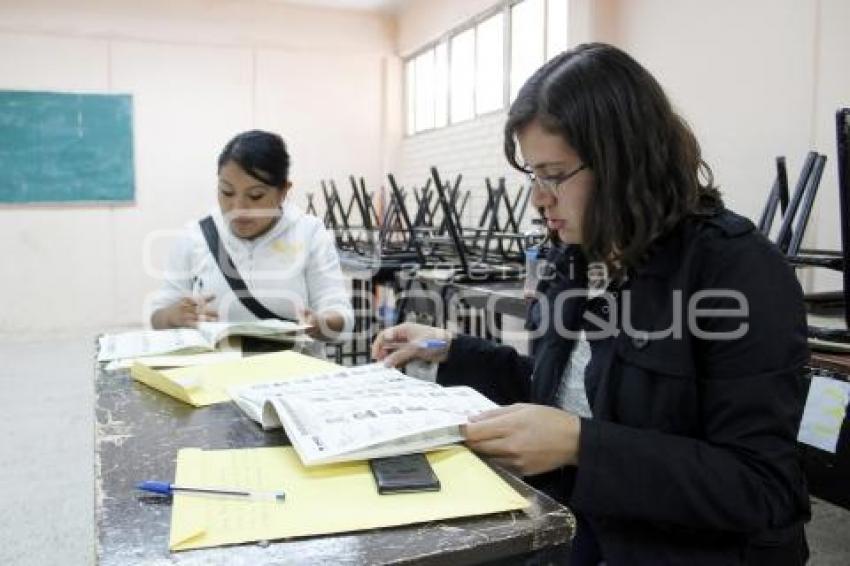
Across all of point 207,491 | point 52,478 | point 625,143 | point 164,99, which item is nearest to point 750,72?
point 625,143

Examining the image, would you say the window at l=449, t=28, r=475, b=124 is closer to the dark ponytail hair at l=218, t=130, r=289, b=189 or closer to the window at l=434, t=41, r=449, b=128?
the window at l=434, t=41, r=449, b=128

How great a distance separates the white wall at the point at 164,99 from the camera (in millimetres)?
5730

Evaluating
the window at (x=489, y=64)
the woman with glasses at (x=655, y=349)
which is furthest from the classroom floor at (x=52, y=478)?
the window at (x=489, y=64)

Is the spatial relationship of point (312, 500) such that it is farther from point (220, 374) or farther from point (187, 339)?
point (187, 339)

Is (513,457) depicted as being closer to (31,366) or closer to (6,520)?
(6,520)

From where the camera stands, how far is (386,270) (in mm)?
3512

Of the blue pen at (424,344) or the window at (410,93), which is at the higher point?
the window at (410,93)

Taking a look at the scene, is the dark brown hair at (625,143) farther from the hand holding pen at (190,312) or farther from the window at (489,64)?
the window at (489,64)

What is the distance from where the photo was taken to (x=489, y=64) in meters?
5.16

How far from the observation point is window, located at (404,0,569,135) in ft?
14.5

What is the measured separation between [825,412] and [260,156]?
151cm

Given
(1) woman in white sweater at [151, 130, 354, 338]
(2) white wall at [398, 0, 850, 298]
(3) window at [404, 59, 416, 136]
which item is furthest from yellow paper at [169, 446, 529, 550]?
(3) window at [404, 59, 416, 136]

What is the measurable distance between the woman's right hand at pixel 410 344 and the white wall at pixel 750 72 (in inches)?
58.1

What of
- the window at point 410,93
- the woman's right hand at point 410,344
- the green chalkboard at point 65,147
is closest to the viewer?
the woman's right hand at point 410,344
